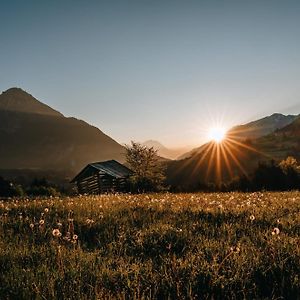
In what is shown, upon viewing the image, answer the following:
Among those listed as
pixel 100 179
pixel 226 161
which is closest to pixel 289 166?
pixel 100 179

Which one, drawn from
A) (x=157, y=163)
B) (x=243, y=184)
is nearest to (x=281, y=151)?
(x=157, y=163)

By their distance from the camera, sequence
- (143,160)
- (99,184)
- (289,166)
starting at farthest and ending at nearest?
(143,160) → (99,184) → (289,166)

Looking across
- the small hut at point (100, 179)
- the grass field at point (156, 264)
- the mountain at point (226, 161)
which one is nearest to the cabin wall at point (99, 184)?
the small hut at point (100, 179)

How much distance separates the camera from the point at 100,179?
54344 millimetres

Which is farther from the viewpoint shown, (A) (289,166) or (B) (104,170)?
(B) (104,170)

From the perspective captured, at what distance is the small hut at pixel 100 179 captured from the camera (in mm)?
54031

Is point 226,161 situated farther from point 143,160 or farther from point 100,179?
point 100,179

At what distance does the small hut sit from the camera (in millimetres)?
54031

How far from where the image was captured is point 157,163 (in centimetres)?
7794

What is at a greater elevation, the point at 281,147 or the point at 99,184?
the point at 281,147

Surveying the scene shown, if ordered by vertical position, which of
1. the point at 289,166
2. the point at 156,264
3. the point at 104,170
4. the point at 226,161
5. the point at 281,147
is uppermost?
the point at 281,147

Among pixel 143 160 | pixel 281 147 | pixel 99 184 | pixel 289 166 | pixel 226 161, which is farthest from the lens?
pixel 281 147

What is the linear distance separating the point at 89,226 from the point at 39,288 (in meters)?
3.86

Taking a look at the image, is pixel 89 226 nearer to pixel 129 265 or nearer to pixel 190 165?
pixel 129 265
